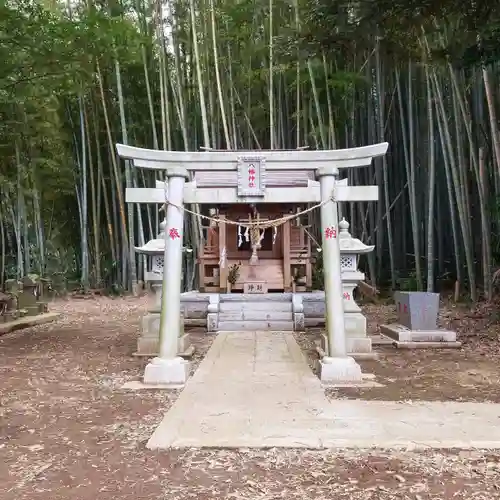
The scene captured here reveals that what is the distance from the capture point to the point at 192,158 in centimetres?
493

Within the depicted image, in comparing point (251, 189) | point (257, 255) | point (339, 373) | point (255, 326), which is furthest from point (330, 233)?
point (257, 255)

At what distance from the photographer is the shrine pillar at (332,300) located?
4465 mm

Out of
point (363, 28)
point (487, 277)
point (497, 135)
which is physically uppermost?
point (363, 28)

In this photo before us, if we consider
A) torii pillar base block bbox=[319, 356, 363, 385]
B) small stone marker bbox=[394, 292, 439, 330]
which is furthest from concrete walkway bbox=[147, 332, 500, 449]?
small stone marker bbox=[394, 292, 439, 330]

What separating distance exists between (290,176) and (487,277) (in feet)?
16.7

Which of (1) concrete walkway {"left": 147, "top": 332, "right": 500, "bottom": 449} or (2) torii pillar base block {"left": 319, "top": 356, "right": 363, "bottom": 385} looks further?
(2) torii pillar base block {"left": 319, "top": 356, "right": 363, "bottom": 385}

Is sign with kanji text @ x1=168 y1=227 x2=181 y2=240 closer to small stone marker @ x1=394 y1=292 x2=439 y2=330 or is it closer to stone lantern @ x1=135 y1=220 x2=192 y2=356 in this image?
stone lantern @ x1=135 y1=220 x2=192 y2=356

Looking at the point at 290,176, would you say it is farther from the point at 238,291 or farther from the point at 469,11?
the point at 238,291

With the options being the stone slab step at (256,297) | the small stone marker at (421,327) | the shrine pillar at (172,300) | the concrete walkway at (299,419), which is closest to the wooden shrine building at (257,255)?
the stone slab step at (256,297)

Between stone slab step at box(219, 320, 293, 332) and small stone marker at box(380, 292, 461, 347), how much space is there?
1.77 metres

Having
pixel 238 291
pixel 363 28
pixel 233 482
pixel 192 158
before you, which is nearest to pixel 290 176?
pixel 192 158

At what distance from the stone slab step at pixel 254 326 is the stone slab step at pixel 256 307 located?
24 cm

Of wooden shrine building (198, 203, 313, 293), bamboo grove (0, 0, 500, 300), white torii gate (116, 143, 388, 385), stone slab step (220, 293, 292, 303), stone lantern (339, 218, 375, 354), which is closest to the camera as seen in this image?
white torii gate (116, 143, 388, 385)

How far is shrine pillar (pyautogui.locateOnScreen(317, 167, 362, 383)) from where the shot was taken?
446cm
